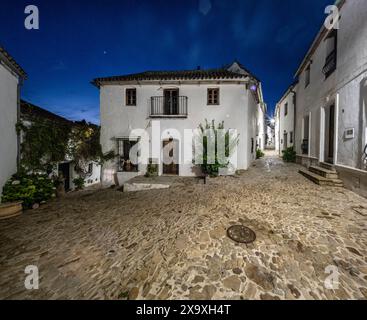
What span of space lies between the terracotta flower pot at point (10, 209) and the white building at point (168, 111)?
5.54 m

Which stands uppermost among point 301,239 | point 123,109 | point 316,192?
point 123,109

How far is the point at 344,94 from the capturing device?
640cm

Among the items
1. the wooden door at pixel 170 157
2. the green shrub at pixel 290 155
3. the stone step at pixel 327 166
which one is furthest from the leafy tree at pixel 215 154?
the green shrub at pixel 290 155

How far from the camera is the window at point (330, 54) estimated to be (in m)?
7.48

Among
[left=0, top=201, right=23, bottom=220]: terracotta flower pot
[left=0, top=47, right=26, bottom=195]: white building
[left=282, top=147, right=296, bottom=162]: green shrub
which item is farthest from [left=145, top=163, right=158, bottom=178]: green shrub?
[left=282, top=147, right=296, bottom=162]: green shrub

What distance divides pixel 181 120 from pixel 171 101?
1469mm

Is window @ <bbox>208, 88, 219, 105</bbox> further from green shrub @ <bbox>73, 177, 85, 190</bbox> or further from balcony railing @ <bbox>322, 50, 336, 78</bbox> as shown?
green shrub @ <bbox>73, 177, 85, 190</bbox>

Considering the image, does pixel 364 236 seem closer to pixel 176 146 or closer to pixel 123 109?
pixel 176 146

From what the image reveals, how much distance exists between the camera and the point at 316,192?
6168 mm

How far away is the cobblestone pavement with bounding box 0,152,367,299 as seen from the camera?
2459 millimetres

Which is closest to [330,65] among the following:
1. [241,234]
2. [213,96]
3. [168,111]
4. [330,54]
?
[330,54]

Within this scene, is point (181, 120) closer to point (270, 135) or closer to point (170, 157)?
point (170, 157)
